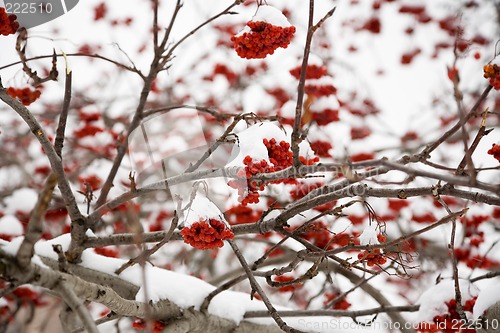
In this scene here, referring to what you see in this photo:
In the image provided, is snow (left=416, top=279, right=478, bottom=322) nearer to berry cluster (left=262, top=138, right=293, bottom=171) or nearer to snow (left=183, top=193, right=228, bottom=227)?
berry cluster (left=262, top=138, right=293, bottom=171)

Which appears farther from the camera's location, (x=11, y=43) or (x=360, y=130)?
(x=360, y=130)

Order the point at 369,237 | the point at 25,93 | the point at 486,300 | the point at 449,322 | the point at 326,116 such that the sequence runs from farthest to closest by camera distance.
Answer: the point at 326,116 < the point at 25,93 < the point at 449,322 < the point at 486,300 < the point at 369,237

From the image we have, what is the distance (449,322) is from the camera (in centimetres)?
239

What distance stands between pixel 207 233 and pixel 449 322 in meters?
1.46

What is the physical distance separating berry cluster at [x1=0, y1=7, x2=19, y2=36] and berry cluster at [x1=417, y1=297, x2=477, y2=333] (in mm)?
2516

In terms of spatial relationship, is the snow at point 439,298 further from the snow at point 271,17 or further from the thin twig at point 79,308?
the thin twig at point 79,308

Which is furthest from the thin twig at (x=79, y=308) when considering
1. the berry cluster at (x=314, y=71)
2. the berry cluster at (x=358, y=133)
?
the berry cluster at (x=358, y=133)

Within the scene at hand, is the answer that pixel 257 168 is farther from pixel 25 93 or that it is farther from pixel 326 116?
pixel 326 116

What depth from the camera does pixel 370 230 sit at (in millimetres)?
1953

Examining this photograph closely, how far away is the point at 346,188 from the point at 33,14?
2.21 m

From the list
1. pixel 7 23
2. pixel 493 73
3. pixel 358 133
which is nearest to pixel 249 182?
pixel 493 73

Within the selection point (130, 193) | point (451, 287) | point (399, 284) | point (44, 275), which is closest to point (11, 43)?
point (130, 193)

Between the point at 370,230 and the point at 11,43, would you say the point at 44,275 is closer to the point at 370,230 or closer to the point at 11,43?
the point at 370,230

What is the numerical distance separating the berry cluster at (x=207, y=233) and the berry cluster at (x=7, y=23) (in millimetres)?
1240
